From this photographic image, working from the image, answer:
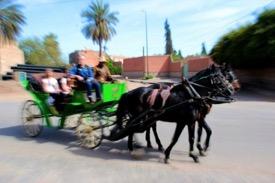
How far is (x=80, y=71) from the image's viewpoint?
10.1 metres

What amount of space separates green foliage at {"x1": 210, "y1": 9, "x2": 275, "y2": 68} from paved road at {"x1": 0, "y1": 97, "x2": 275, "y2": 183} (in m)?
16.1

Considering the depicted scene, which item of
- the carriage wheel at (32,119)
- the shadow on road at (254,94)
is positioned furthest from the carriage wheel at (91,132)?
the shadow on road at (254,94)

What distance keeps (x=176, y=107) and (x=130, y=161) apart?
1303 mm

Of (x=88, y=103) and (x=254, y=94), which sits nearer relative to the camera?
(x=88, y=103)

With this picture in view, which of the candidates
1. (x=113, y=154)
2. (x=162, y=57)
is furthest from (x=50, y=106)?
(x=162, y=57)

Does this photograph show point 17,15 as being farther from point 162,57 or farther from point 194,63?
point 162,57

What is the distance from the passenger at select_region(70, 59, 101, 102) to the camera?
31.7 feet

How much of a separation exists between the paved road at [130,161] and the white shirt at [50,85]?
1.16 metres

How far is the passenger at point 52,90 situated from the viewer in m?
10.4

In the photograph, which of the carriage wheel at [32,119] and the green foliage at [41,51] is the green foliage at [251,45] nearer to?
the carriage wheel at [32,119]

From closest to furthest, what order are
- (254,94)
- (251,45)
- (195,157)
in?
(195,157) → (251,45) → (254,94)

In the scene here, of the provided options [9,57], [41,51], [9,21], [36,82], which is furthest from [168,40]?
[36,82]

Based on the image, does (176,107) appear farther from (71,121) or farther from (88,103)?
(71,121)

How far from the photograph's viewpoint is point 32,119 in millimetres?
10758
